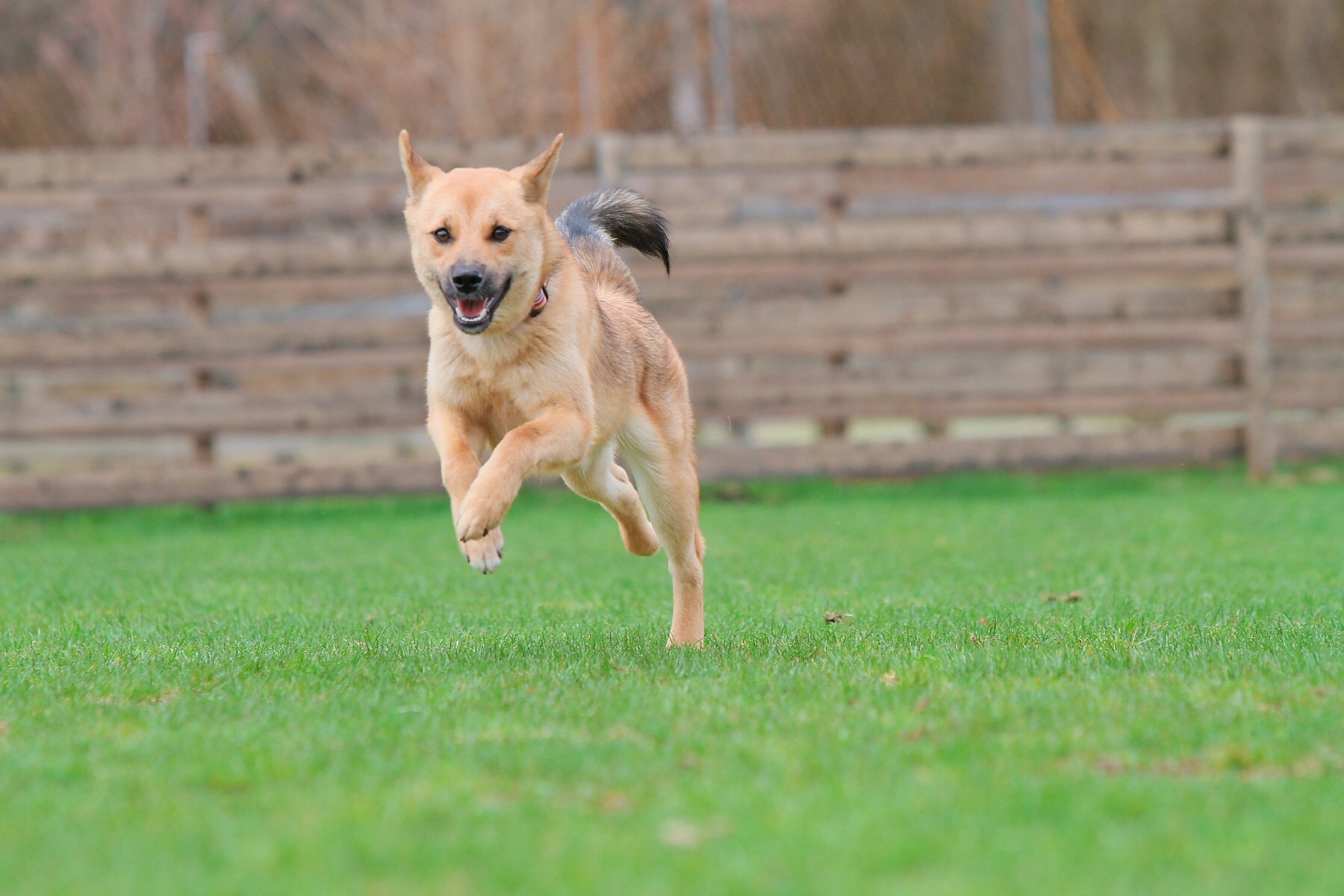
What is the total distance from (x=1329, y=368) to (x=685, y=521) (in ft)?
27.9

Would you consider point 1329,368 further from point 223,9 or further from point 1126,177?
point 223,9

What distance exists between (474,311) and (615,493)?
3.20 ft

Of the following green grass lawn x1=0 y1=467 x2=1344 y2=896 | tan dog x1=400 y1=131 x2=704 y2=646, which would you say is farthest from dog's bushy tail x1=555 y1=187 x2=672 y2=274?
green grass lawn x1=0 y1=467 x2=1344 y2=896

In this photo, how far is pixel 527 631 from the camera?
556cm

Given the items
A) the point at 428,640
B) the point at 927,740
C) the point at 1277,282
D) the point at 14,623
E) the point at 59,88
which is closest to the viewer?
the point at 927,740

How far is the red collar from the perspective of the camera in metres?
5.03

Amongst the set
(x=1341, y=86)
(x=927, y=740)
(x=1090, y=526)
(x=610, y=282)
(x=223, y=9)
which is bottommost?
(x=1090, y=526)

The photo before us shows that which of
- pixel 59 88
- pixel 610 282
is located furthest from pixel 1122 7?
pixel 610 282

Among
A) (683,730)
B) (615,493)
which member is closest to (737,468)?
(615,493)

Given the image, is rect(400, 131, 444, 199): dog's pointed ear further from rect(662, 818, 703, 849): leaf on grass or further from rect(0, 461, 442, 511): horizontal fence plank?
rect(0, 461, 442, 511): horizontal fence plank

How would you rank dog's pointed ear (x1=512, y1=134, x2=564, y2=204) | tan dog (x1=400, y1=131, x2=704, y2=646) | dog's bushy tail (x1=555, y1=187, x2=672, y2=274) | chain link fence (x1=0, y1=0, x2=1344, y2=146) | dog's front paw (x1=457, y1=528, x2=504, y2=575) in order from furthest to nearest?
chain link fence (x1=0, y1=0, x2=1344, y2=146) < dog's bushy tail (x1=555, y1=187, x2=672, y2=274) < dog's pointed ear (x1=512, y1=134, x2=564, y2=204) < tan dog (x1=400, y1=131, x2=704, y2=646) < dog's front paw (x1=457, y1=528, x2=504, y2=575)

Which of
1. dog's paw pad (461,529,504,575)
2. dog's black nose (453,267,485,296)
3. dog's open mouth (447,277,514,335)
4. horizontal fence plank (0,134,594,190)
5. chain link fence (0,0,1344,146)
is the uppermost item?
chain link fence (0,0,1344,146)

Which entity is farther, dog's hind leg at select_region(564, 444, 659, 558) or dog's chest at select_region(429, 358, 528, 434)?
dog's hind leg at select_region(564, 444, 659, 558)

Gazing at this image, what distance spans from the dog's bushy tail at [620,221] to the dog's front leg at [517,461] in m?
1.17
